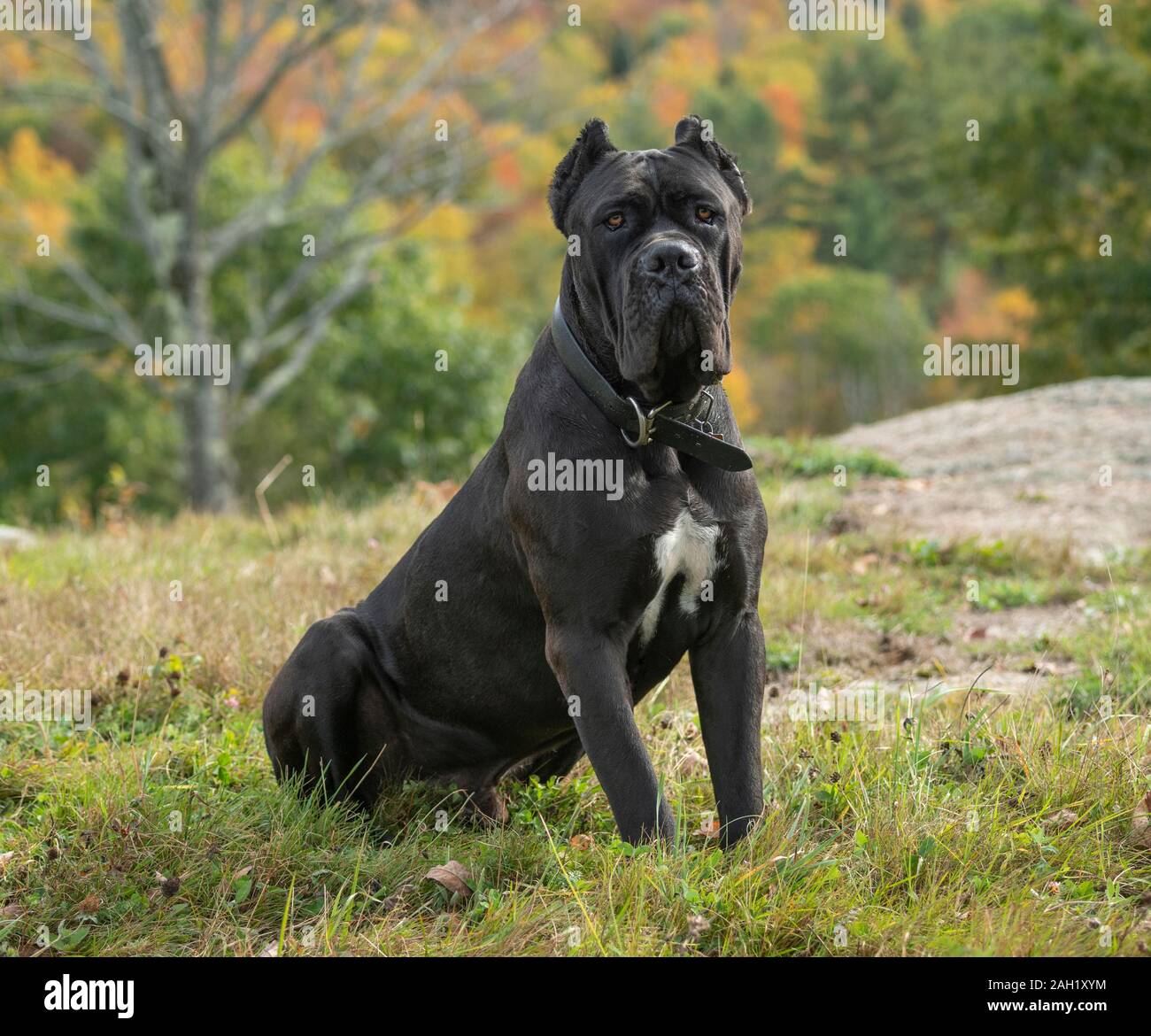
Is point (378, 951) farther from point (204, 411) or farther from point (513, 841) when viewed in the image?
point (204, 411)

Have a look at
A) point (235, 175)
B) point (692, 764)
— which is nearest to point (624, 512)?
point (692, 764)

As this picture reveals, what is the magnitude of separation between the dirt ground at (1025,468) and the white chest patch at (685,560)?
12.4 feet

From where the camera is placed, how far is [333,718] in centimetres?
372

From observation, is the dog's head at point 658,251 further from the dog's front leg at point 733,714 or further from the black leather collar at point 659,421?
the dog's front leg at point 733,714

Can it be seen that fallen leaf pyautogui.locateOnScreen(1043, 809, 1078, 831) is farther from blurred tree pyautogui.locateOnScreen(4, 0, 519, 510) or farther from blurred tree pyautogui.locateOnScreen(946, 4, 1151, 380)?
blurred tree pyautogui.locateOnScreen(946, 4, 1151, 380)

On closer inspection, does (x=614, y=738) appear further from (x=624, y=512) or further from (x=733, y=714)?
(x=624, y=512)

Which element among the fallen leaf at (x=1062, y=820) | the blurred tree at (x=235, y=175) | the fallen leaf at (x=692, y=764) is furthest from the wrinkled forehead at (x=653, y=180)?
the blurred tree at (x=235, y=175)

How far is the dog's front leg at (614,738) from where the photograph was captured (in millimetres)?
3004

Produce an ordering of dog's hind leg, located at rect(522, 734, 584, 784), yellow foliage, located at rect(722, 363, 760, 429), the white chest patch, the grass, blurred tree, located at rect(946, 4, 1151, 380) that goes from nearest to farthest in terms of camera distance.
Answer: the grass < the white chest patch < dog's hind leg, located at rect(522, 734, 584, 784) < blurred tree, located at rect(946, 4, 1151, 380) < yellow foliage, located at rect(722, 363, 760, 429)

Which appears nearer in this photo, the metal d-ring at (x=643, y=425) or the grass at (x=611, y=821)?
the grass at (x=611, y=821)

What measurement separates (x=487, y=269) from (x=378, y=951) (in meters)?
43.5

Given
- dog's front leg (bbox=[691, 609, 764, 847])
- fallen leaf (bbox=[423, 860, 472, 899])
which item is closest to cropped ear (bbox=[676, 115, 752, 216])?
dog's front leg (bbox=[691, 609, 764, 847])

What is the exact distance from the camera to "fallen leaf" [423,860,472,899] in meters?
3.12

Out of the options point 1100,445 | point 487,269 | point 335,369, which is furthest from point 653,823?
point 487,269
